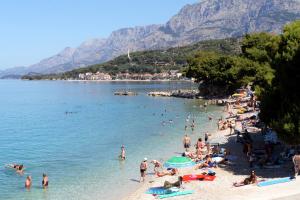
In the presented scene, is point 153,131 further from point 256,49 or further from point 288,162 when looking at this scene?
point 256,49

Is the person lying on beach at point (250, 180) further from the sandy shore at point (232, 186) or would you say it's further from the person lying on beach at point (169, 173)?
the person lying on beach at point (169, 173)

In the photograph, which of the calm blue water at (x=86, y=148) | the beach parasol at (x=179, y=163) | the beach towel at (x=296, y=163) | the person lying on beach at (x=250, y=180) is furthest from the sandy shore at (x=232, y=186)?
the calm blue water at (x=86, y=148)

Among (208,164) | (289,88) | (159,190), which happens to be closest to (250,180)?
(159,190)

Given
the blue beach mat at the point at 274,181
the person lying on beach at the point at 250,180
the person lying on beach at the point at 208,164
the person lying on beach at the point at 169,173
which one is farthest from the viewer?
the person lying on beach at the point at 208,164

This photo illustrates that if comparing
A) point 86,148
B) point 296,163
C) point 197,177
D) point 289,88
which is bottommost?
point 86,148

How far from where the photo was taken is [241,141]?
137ft

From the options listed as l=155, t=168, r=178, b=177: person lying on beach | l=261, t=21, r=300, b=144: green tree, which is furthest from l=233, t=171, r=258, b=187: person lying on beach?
A: l=155, t=168, r=178, b=177: person lying on beach

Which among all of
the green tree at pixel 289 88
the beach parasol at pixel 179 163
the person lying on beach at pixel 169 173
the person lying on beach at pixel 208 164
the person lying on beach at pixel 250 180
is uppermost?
the green tree at pixel 289 88

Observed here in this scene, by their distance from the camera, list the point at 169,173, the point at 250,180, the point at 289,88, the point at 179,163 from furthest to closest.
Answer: the point at 179,163, the point at 169,173, the point at 289,88, the point at 250,180

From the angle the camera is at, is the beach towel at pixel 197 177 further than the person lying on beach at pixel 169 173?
No

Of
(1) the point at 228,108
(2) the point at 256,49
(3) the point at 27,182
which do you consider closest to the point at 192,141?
(3) the point at 27,182

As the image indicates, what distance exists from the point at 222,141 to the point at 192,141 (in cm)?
484

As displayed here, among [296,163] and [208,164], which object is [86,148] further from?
[296,163]

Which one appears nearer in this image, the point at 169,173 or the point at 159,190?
the point at 159,190
